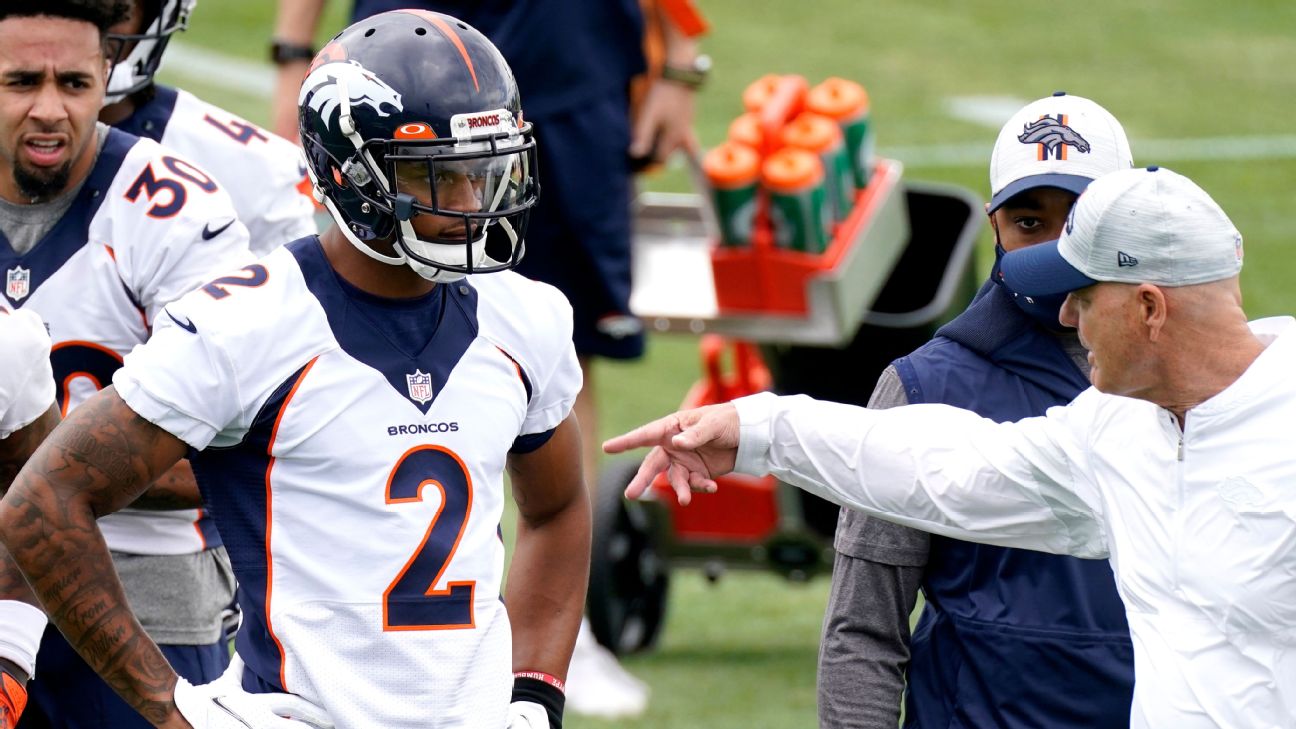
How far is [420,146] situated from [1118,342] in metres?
1.17

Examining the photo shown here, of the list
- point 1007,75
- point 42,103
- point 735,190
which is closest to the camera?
point 42,103

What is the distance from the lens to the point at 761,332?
21.9 ft

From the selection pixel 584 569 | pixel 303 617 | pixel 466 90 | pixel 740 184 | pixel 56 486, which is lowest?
pixel 740 184

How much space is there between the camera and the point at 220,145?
4.67m

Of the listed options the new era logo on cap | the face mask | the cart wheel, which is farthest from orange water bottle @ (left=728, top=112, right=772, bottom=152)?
the face mask

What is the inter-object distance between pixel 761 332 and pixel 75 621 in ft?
12.2

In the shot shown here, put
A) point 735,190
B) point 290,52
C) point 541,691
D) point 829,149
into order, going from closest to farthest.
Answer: point 541,691
point 290,52
point 735,190
point 829,149

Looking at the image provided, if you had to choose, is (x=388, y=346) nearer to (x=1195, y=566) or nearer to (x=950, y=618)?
(x=950, y=618)

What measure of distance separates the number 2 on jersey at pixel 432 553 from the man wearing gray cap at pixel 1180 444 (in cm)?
31

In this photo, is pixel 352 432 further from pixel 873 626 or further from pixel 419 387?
pixel 873 626

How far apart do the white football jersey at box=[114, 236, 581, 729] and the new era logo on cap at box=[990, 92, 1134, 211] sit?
103 centimetres

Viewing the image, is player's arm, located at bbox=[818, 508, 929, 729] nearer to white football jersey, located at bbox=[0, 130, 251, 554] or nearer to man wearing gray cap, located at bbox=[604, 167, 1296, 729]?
man wearing gray cap, located at bbox=[604, 167, 1296, 729]

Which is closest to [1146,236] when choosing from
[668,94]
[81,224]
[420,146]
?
[420,146]

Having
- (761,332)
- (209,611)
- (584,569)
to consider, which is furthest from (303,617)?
(761,332)
